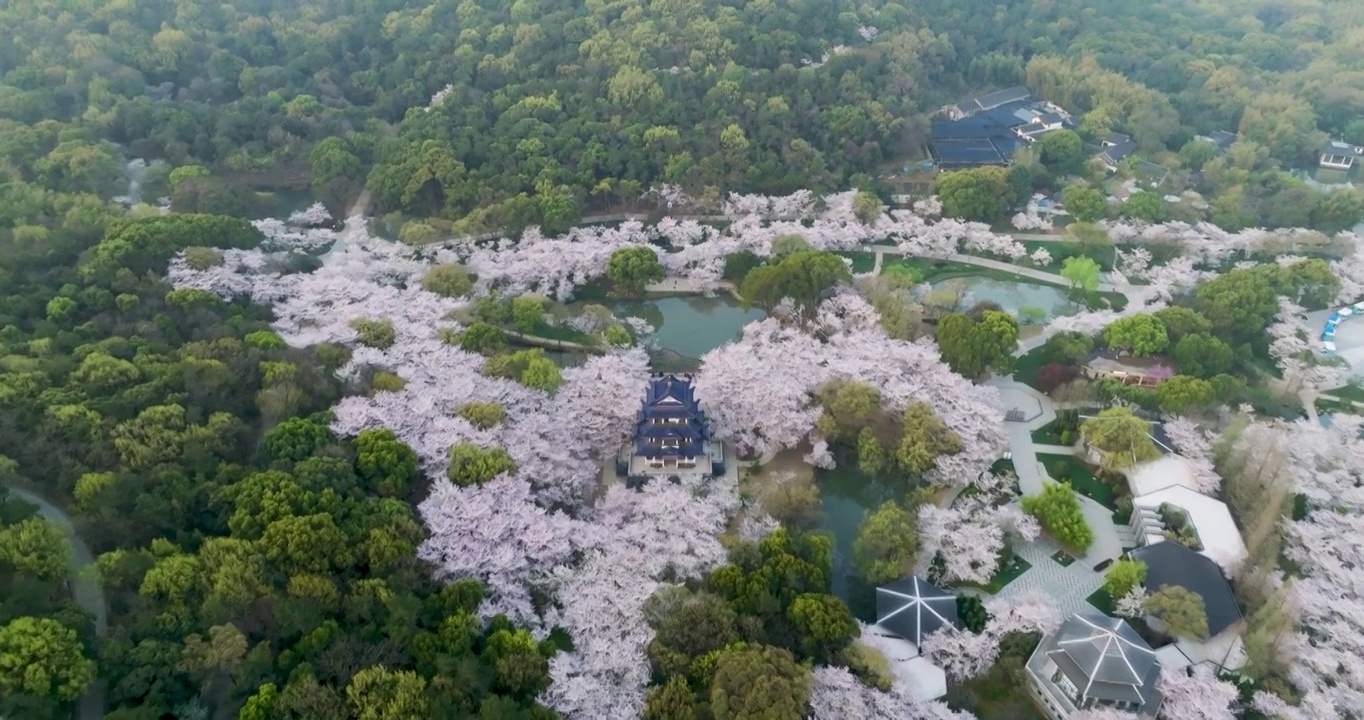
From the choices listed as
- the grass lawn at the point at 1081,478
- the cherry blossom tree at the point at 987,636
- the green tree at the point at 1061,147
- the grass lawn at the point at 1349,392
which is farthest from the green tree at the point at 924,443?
the green tree at the point at 1061,147

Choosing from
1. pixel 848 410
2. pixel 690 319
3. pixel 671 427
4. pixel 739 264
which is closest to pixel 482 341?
pixel 671 427

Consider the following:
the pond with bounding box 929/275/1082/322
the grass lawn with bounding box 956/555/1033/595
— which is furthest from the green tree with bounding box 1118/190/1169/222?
the grass lawn with bounding box 956/555/1033/595

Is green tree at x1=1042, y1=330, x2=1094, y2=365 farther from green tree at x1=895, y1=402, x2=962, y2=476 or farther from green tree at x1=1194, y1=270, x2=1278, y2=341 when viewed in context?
green tree at x1=895, y1=402, x2=962, y2=476

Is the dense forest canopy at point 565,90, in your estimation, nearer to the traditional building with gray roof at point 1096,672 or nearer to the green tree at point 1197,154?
the green tree at point 1197,154

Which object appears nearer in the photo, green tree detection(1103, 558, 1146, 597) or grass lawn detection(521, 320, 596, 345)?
green tree detection(1103, 558, 1146, 597)

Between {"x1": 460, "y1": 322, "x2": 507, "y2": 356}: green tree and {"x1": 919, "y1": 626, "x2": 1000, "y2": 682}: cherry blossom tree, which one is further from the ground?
{"x1": 460, "y1": 322, "x2": 507, "y2": 356}: green tree

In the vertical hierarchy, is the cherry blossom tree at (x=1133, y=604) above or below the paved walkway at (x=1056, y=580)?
above

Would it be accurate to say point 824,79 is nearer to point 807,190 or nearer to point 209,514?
point 807,190
